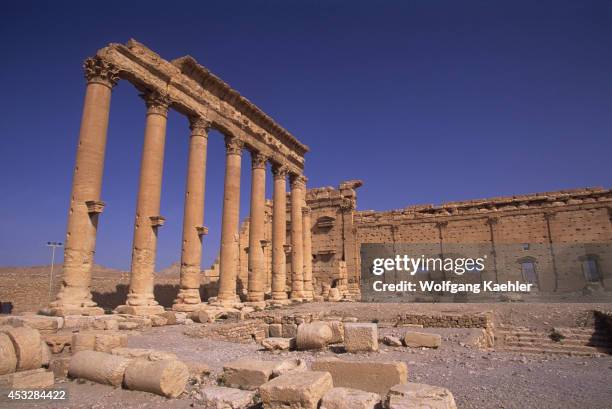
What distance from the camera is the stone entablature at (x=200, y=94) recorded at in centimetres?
1320

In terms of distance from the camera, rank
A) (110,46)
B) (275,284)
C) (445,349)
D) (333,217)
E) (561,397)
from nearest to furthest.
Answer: (561,397) → (445,349) → (110,46) → (275,284) → (333,217)

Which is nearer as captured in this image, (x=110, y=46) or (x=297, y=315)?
(x=110, y=46)

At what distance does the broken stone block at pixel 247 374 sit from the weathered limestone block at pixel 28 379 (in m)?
2.41

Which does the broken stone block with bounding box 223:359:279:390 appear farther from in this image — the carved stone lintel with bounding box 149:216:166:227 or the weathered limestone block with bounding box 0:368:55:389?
the carved stone lintel with bounding box 149:216:166:227

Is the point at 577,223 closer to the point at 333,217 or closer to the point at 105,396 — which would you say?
the point at 333,217

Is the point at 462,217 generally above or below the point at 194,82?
below

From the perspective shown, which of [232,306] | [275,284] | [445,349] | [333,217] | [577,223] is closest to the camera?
[445,349]

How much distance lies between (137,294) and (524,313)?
15.4 m

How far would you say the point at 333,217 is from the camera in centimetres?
3153

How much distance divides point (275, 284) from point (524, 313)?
11.7 metres

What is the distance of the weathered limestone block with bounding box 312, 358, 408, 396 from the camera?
4829 mm

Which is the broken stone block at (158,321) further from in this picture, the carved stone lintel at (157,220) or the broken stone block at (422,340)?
the broken stone block at (422,340)

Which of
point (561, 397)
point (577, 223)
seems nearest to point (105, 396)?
point (561, 397)

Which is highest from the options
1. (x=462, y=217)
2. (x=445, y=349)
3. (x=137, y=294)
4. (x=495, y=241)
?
(x=462, y=217)
